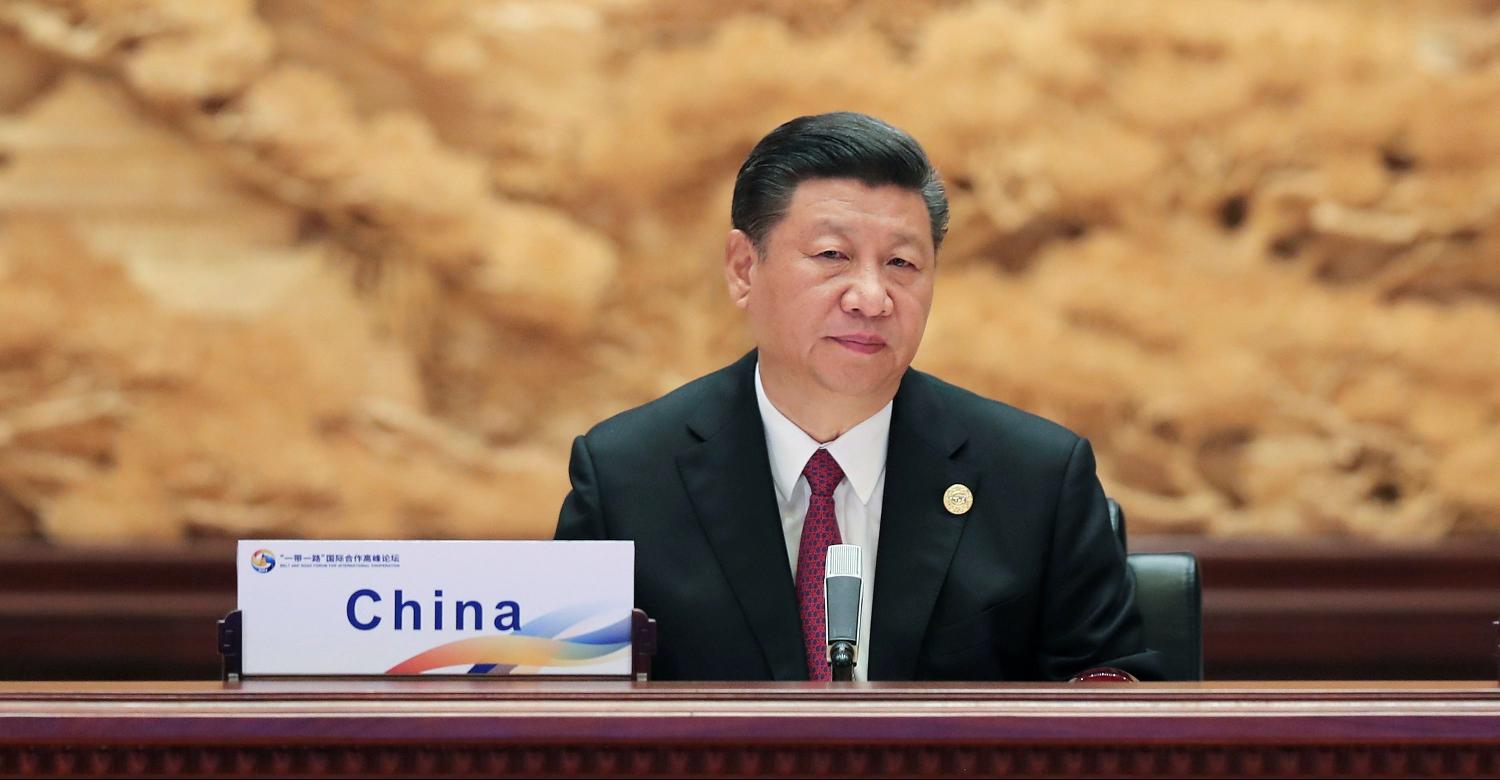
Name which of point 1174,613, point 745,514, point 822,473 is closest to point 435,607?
point 745,514

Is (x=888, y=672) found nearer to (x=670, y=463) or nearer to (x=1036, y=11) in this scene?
(x=670, y=463)

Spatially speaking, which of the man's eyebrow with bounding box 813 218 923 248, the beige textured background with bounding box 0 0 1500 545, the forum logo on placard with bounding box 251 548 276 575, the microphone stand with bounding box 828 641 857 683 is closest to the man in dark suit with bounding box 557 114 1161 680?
the man's eyebrow with bounding box 813 218 923 248

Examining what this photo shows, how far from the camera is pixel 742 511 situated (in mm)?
2240

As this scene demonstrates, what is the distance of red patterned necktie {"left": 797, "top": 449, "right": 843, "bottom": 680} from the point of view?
7.02ft

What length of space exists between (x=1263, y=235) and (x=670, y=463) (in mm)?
2614

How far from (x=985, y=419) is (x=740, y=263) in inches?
19.2

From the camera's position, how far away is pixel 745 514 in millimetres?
2238

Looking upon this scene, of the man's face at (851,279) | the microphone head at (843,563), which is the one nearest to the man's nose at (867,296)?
the man's face at (851,279)

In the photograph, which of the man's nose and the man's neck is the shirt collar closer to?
the man's neck

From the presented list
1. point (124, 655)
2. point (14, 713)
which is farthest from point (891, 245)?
point (124, 655)

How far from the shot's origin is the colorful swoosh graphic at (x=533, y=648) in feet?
5.57

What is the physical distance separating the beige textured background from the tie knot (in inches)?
80.7

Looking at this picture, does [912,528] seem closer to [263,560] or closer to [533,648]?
[533,648]

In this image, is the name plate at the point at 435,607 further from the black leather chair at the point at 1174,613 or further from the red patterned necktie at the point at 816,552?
the black leather chair at the point at 1174,613
